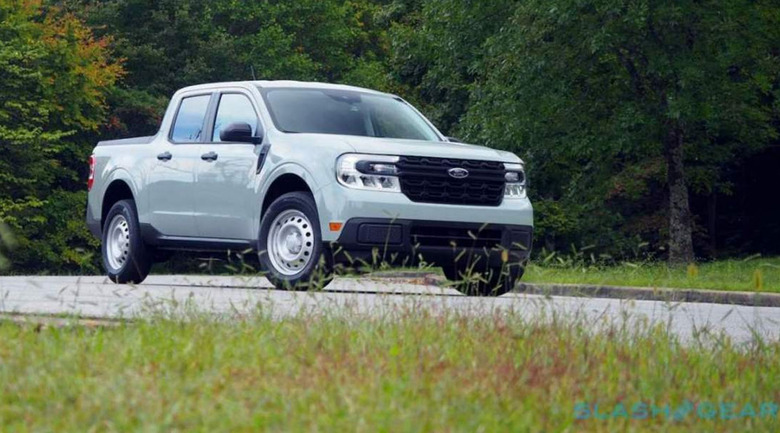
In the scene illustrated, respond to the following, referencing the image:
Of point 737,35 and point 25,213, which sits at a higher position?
point 737,35

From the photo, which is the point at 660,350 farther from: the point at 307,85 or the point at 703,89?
the point at 703,89

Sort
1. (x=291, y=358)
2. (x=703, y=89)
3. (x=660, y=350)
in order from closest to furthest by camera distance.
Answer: (x=291, y=358), (x=660, y=350), (x=703, y=89)

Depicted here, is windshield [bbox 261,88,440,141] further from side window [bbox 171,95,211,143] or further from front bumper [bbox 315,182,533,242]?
front bumper [bbox 315,182,533,242]

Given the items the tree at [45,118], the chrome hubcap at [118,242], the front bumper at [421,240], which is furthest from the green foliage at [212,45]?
the front bumper at [421,240]

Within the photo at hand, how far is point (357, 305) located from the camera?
8.53 meters

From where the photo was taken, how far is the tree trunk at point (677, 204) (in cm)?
3253

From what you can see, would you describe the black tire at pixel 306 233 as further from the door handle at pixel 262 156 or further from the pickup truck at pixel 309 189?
the door handle at pixel 262 156

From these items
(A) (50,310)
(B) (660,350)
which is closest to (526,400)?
(B) (660,350)

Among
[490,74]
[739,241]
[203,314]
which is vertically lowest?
[739,241]

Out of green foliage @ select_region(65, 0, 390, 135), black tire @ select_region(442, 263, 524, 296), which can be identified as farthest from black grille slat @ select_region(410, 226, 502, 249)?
green foliage @ select_region(65, 0, 390, 135)

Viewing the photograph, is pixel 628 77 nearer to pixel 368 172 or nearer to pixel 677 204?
pixel 677 204

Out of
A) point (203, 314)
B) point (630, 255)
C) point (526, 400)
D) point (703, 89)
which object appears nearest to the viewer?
point (526, 400)

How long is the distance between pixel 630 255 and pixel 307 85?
32.1 meters

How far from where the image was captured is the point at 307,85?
14.5 m
